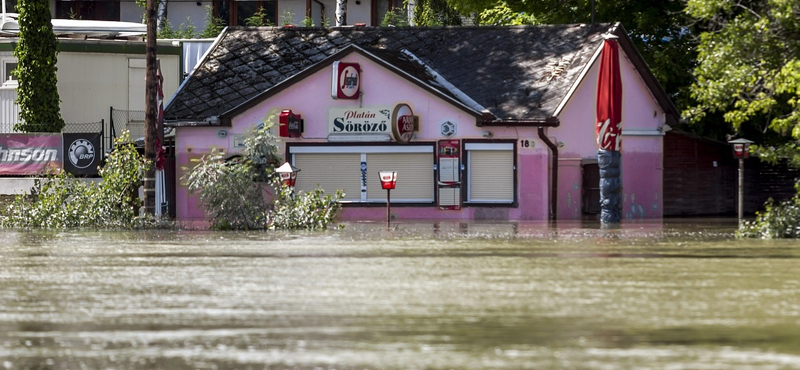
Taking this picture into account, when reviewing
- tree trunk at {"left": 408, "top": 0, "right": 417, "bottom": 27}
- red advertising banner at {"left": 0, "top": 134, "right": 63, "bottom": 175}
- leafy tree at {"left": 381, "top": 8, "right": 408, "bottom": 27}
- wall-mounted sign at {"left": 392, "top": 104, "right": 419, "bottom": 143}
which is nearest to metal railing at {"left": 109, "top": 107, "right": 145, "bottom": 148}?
red advertising banner at {"left": 0, "top": 134, "right": 63, "bottom": 175}

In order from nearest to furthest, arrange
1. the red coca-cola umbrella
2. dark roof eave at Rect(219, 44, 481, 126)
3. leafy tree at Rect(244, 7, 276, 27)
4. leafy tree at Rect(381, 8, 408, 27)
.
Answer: the red coca-cola umbrella, dark roof eave at Rect(219, 44, 481, 126), leafy tree at Rect(244, 7, 276, 27), leafy tree at Rect(381, 8, 408, 27)

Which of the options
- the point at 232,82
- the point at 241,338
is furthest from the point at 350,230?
the point at 241,338

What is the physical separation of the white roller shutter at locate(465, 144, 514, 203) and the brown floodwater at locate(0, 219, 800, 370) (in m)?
14.3

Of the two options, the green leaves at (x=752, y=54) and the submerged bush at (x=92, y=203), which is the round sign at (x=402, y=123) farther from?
the green leaves at (x=752, y=54)

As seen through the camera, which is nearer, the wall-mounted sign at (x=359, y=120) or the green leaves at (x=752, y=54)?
the green leaves at (x=752, y=54)

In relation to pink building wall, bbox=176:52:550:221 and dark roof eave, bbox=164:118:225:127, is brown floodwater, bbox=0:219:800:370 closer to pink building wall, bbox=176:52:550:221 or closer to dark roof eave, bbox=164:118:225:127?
pink building wall, bbox=176:52:550:221

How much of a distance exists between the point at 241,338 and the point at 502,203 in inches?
1044

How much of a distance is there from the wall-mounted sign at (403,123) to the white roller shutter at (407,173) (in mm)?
687

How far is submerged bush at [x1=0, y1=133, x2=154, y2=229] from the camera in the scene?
101 ft

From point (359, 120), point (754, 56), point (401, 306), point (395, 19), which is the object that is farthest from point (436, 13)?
point (401, 306)

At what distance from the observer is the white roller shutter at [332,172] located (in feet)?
127

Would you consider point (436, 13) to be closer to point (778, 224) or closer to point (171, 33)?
point (171, 33)

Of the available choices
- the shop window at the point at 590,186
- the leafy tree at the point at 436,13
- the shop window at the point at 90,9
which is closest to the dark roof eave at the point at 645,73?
the shop window at the point at 590,186

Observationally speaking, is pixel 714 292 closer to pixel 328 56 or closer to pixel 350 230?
pixel 350 230
